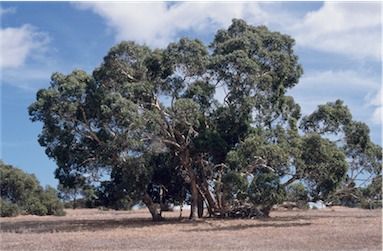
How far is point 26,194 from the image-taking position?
170 feet

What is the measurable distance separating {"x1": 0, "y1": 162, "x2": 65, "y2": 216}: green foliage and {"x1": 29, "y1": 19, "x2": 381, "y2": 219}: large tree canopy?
64.6ft

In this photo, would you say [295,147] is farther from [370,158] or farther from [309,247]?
[309,247]

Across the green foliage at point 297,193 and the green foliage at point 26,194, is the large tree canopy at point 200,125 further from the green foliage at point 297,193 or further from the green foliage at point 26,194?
the green foliage at point 26,194

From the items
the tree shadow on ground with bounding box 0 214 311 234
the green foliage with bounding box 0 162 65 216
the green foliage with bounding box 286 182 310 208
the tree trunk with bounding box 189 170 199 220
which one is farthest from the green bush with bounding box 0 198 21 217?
the green foliage with bounding box 286 182 310 208

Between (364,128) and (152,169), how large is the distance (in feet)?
44.2

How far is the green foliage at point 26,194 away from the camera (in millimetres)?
49438

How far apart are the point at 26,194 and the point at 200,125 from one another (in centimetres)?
3014

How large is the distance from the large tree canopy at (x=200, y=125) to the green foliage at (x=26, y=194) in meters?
19.7

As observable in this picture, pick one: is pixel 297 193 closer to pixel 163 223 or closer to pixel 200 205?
pixel 200 205

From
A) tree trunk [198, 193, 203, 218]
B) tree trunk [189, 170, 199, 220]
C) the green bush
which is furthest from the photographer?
the green bush

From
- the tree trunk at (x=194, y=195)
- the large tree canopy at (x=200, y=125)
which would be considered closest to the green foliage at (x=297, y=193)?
the large tree canopy at (x=200, y=125)

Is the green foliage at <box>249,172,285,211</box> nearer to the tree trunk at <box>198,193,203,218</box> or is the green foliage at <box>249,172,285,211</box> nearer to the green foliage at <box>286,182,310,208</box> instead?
the green foliage at <box>286,182,310,208</box>

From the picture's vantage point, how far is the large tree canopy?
25672 millimetres

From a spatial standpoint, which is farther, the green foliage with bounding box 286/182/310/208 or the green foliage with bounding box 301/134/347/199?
the green foliage with bounding box 286/182/310/208
